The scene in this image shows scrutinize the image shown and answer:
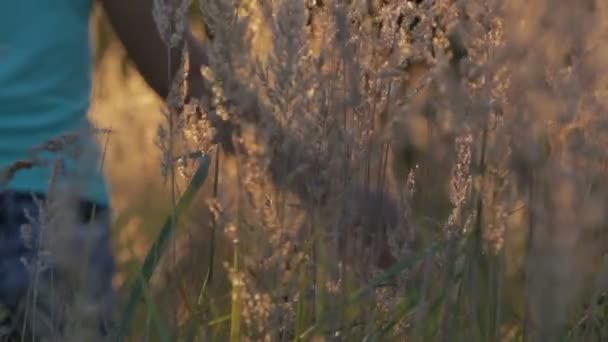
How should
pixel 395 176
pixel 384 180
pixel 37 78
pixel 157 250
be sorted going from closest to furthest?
pixel 157 250 → pixel 384 180 → pixel 395 176 → pixel 37 78

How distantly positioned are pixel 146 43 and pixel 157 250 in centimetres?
68

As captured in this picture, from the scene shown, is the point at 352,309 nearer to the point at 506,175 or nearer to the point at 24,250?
the point at 506,175

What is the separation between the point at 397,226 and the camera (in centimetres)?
147

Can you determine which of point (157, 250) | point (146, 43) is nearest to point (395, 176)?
point (157, 250)

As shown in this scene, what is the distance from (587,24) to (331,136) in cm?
28

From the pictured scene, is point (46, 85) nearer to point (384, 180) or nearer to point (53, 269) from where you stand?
point (53, 269)

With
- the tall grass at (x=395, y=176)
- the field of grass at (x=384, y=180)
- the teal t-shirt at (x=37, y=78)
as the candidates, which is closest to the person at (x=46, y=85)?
the teal t-shirt at (x=37, y=78)

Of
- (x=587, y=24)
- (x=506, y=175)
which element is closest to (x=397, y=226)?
(x=506, y=175)

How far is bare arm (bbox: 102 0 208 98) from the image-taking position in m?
2.01

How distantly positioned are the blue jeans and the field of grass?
77mm

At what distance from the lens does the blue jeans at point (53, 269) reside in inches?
44.3

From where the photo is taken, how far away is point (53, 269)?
172cm

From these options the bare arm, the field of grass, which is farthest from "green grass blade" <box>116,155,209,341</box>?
the bare arm

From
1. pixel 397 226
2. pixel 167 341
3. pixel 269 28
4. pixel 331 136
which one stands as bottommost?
pixel 167 341
